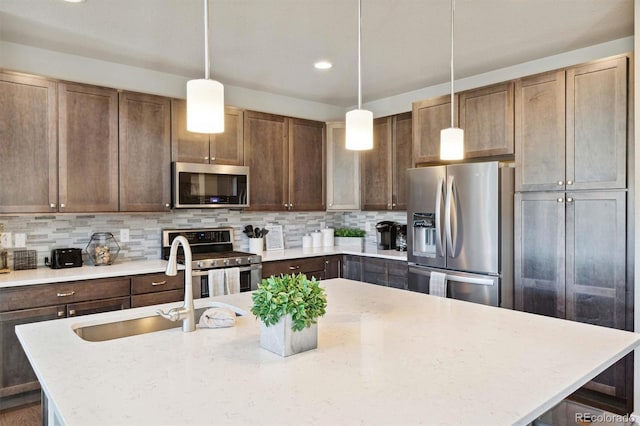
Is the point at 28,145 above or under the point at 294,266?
above

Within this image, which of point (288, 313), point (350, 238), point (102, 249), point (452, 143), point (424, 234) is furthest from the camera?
point (350, 238)

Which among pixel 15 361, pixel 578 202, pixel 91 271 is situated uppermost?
pixel 578 202

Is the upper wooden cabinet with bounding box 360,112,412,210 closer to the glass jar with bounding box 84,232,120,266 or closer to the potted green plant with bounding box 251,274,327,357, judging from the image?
the glass jar with bounding box 84,232,120,266

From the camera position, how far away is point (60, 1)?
2.57 meters

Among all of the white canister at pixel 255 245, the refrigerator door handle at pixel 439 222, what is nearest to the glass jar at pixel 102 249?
the white canister at pixel 255 245

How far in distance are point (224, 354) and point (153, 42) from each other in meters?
2.66

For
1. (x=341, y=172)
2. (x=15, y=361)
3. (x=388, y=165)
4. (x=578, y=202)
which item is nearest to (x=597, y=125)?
(x=578, y=202)

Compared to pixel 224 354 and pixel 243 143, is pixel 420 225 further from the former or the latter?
pixel 224 354

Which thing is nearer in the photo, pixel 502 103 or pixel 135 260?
pixel 502 103

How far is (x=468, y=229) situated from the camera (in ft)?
11.2

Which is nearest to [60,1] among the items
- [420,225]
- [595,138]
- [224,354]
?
[224,354]

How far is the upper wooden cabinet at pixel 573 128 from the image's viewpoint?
284 cm

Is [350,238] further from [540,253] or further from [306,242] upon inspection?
[540,253]

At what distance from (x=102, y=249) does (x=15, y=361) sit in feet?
3.16
